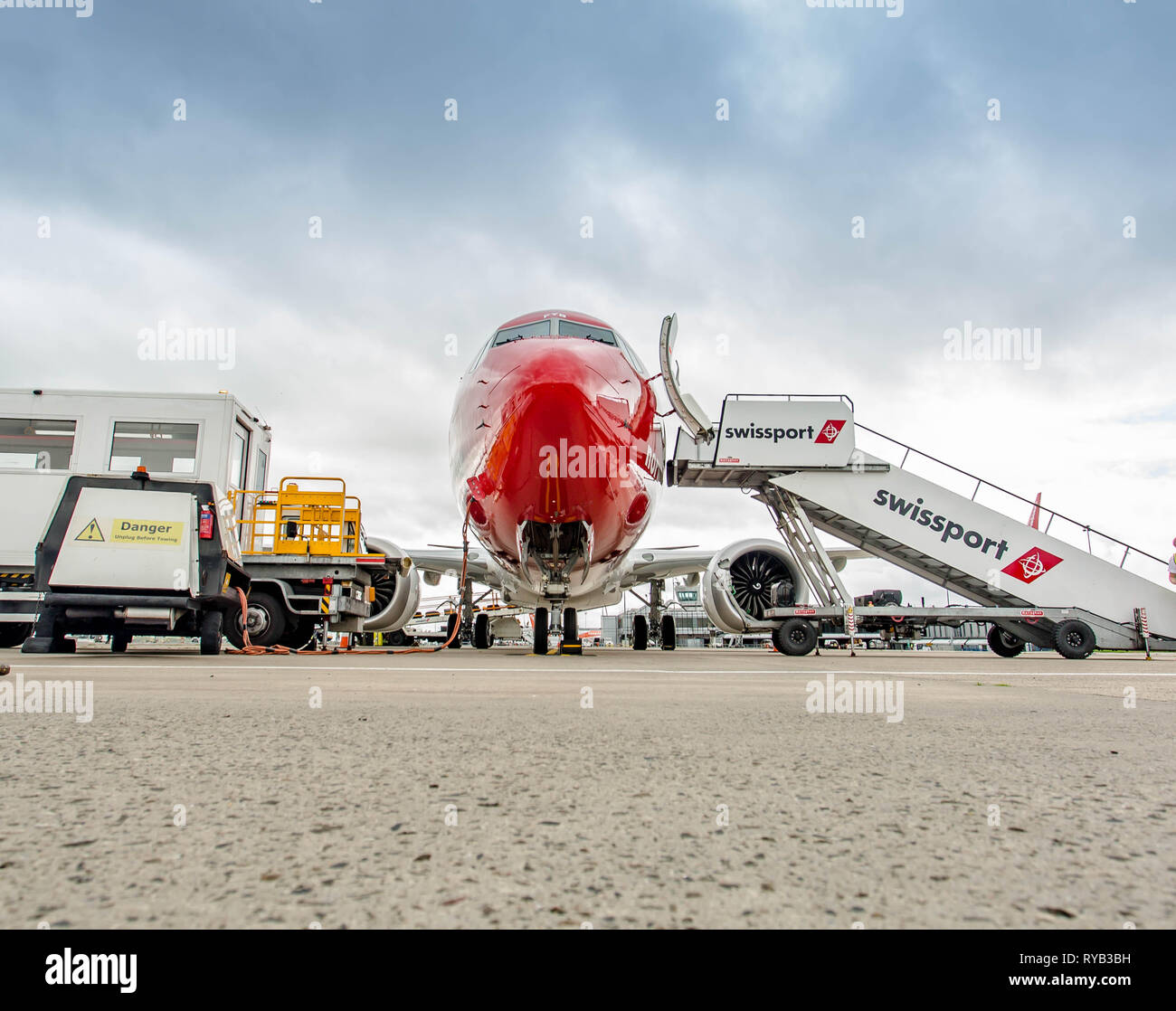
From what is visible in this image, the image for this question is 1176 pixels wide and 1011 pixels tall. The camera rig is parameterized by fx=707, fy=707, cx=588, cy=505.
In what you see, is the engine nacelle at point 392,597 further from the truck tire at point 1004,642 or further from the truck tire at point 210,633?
the truck tire at point 1004,642

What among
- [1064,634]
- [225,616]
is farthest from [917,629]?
[225,616]

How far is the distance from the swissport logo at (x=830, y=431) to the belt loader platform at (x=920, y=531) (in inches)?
0.6

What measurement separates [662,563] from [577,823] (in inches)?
544

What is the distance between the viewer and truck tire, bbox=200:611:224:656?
25.0 ft

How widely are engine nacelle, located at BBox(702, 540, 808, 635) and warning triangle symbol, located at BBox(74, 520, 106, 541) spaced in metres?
8.63

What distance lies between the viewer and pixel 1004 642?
1316 centimetres

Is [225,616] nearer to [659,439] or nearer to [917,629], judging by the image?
[659,439]

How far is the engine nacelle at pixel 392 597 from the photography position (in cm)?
1259

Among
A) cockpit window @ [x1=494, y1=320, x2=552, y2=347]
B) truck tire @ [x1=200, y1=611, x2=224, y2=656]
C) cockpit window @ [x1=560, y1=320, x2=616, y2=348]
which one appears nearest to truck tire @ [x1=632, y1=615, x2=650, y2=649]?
cockpit window @ [x1=560, y1=320, x2=616, y2=348]

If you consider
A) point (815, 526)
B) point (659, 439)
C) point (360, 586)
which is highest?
point (659, 439)

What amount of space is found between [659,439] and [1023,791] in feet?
25.1

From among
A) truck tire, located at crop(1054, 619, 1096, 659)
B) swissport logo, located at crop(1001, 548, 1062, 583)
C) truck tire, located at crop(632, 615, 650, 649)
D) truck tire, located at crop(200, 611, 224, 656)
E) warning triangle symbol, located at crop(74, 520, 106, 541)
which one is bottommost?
truck tire, located at crop(632, 615, 650, 649)

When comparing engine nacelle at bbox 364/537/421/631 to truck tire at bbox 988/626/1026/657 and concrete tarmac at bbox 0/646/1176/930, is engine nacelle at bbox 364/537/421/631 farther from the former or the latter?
truck tire at bbox 988/626/1026/657
